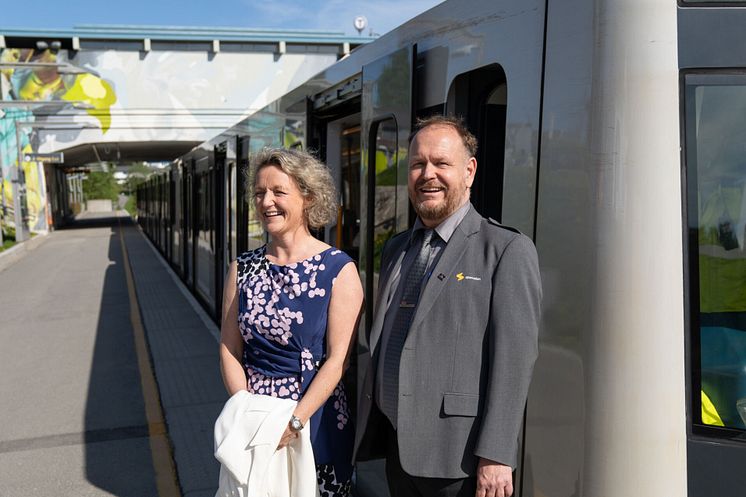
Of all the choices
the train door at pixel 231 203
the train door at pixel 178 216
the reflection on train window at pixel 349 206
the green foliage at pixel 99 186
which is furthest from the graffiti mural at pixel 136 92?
the green foliage at pixel 99 186

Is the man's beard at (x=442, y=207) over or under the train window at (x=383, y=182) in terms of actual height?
under

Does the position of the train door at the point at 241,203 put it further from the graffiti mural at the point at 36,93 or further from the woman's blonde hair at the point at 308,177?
the graffiti mural at the point at 36,93

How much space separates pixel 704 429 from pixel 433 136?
118 centimetres

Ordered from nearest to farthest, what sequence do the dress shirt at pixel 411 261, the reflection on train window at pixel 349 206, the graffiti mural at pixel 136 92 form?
1. the dress shirt at pixel 411 261
2. the reflection on train window at pixel 349 206
3. the graffiti mural at pixel 136 92

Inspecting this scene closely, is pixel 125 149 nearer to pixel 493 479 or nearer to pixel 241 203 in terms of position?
pixel 241 203

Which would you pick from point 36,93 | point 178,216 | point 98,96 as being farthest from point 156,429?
point 36,93

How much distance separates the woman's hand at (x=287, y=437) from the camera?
231cm

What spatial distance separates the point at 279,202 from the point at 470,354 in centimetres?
88

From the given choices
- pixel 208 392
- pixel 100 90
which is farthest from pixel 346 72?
pixel 100 90

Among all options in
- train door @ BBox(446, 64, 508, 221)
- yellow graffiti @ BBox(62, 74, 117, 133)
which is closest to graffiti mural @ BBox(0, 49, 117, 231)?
yellow graffiti @ BBox(62, 74, 117, 133)

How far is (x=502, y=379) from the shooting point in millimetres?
1911

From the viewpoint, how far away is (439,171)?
2.11 meters

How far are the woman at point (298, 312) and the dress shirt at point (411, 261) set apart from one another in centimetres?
19

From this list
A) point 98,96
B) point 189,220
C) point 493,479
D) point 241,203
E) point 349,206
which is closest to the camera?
point 493,479
